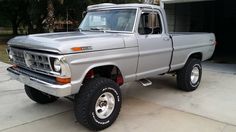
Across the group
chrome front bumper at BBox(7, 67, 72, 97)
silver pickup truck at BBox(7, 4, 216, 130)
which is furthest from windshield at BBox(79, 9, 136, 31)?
chrome front bumper at BBox(7, 67, 72, 97)

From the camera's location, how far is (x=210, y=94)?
6457 millimetres

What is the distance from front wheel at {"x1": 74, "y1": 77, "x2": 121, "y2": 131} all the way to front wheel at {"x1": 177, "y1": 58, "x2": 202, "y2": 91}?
8.11ft

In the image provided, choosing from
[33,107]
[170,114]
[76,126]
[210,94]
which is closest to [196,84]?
[210,94]

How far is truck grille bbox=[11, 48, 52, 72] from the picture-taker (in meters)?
4.03

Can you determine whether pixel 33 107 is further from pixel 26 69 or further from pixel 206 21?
pixel 206 21

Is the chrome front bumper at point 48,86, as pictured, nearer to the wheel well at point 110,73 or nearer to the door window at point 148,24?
the wheel well at point 110,73

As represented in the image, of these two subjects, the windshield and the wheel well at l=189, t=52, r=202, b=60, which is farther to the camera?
the wheel well at l=189, t=52, r=202, b=60

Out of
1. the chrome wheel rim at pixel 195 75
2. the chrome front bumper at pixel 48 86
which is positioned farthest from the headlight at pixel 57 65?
the chrome wheel rim at pixel 195 75

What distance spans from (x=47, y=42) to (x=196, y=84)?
433 centimetres

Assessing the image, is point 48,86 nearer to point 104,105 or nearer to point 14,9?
point 104,105

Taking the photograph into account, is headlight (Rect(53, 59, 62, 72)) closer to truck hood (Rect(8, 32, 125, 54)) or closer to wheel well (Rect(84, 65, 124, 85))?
truck hood (Rect(8, 32, 125, 54))

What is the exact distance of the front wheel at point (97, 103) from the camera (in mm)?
4109

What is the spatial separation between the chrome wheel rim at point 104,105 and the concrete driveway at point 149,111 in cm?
28

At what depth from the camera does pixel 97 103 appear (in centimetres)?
433
